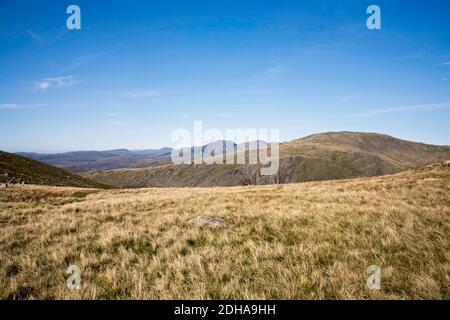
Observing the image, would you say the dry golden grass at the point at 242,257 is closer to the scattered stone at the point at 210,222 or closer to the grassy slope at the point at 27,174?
the scattered stone at the point at 210,222

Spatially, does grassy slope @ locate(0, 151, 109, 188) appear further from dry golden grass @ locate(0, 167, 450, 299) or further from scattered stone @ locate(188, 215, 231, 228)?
scattered stone @ locate(188, 215, 231, 228)

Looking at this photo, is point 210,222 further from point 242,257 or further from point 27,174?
point 27,174

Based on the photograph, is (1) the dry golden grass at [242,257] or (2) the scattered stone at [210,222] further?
(2) the scattered stone at [210,222]

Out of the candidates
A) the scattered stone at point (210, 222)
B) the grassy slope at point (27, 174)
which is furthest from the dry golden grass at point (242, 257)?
the grassy slope at point (27, 174)

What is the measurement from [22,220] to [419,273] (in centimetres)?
1528

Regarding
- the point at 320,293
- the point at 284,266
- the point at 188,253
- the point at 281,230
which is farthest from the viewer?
the point at 281,230

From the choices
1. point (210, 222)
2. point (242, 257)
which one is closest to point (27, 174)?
point (210, 222)

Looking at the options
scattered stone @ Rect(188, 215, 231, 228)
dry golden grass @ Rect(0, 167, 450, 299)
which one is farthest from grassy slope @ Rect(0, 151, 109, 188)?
scattered stone @ Rect(188, 215, 231, 228)

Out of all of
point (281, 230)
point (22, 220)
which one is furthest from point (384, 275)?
point (22, 220)

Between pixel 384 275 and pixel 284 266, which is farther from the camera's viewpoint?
pixel 284 266

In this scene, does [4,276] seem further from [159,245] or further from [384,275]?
[384,275]

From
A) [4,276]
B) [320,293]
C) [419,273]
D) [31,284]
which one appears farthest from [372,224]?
[4,276]

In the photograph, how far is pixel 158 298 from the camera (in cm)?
501
